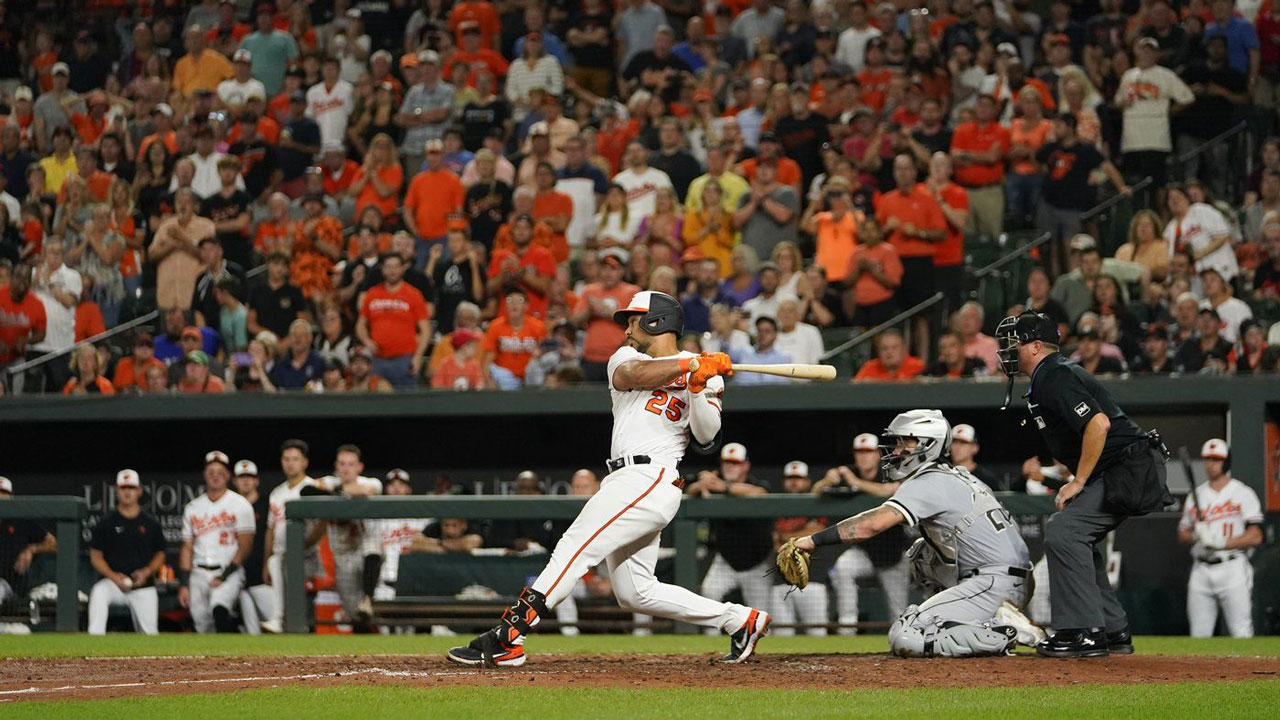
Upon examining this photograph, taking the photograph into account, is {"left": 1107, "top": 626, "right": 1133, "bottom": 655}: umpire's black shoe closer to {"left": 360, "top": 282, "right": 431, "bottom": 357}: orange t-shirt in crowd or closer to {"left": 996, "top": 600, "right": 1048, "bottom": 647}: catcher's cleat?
{"left": 996, "top": 600, "right": 1048, "bottom": 647}: catcher's cleat

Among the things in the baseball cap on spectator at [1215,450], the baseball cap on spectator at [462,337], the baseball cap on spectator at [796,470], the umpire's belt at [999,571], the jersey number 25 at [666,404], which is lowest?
the umpire's belt at [999,571]

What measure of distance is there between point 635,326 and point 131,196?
1008 cm

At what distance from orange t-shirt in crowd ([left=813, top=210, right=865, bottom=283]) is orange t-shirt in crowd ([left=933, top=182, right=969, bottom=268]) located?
2.26ft

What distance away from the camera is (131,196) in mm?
16312

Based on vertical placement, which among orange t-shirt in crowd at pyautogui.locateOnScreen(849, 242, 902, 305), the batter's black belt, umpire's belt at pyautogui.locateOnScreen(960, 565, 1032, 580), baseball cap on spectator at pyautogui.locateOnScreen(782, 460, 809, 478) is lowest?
the batter's black belt

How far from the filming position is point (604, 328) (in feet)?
44.2

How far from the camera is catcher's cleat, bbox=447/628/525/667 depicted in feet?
24.5

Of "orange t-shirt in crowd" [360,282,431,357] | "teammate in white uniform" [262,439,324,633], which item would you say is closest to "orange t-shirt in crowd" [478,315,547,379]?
"orange t-shirt in crowd" [360,282,431,357]

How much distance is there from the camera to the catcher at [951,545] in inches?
309

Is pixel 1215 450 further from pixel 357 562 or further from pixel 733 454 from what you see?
pixel 357 562

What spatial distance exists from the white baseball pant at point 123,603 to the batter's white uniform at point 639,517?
5.59 metres

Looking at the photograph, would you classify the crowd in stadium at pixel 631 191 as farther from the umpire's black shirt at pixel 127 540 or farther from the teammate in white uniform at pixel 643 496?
A: the teammate in white uniform at pixel 643 496

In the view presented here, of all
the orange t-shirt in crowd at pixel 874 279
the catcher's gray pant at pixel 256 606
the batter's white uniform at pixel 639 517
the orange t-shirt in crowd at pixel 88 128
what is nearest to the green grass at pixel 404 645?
the catcher's gray pant at pixel 256 606

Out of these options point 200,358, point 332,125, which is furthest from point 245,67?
point 200,358
